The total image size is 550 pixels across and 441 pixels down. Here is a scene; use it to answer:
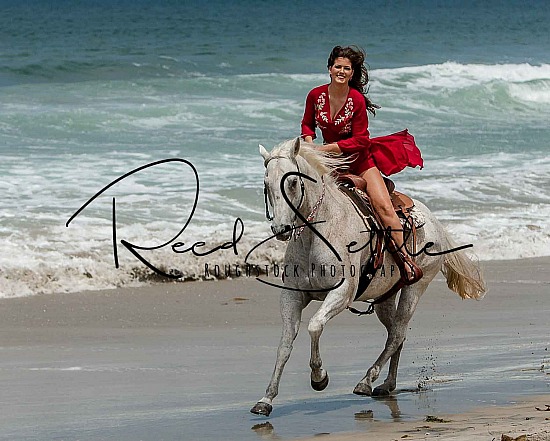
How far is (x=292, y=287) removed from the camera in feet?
18.7

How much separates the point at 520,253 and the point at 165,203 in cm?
423

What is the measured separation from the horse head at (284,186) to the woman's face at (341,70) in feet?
2.16

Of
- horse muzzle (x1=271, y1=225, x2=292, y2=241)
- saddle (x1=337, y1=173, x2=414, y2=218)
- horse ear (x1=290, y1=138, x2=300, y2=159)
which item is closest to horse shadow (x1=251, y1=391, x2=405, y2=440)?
horse muzzle (x1=271, y1=225, x2=292, y2=241)

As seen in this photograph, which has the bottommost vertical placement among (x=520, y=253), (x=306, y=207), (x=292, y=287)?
(x=520, y=253)

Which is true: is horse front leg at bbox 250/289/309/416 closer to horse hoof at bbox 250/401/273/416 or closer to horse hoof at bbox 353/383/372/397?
horse hoof at bbox 250/401/273/416

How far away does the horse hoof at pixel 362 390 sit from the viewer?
611 cm

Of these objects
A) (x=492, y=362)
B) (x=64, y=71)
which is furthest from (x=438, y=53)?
(x=492, y=362)

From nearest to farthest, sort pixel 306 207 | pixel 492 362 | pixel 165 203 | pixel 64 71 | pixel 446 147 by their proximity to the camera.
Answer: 1. pixel 306 207
2. pixel 492 362
3. pixel 165 203
4. pixel 446 147
5. pixel 64 71

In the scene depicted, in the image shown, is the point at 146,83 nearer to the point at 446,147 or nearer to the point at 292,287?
the point at 446,147

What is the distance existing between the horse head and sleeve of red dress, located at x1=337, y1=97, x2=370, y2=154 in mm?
520

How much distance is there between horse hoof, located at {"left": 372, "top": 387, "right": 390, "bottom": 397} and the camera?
6.36 meters

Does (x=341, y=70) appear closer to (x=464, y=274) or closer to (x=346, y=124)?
(x=346, y=124)

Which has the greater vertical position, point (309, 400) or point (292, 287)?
point (292, 287)

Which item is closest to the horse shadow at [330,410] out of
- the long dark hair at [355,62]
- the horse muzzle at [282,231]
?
the horse muzzle at [282,231]
